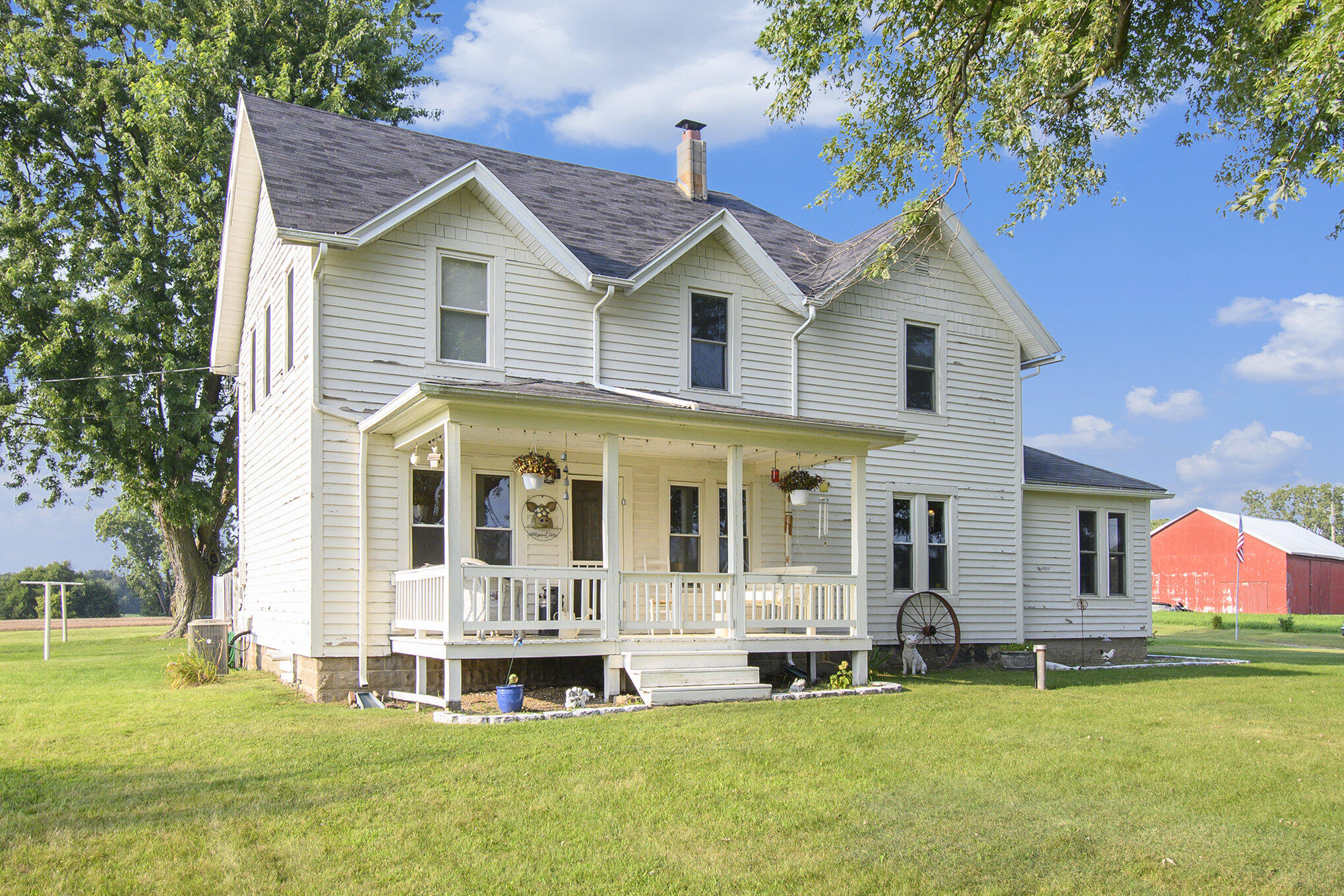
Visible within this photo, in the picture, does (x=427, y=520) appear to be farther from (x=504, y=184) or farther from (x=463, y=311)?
(x=504, y=184)

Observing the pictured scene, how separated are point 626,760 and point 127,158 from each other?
23.9m

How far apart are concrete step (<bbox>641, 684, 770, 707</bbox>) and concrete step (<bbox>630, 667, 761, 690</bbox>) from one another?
0.24 ft

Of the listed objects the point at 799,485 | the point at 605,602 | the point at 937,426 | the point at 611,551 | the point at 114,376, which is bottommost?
the point at 605,602

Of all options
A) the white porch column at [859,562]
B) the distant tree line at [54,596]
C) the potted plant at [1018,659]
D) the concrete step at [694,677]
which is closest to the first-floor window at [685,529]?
the white porch column at [859,562]

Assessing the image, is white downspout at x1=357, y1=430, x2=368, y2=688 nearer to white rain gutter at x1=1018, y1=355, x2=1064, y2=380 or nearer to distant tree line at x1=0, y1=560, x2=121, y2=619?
white rain gutter at x1=1018, y1=355, x2=1064, y2=380

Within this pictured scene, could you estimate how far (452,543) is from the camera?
33.6 feet

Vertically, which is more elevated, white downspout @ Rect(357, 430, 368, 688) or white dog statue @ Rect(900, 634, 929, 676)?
white downspout @ Rect(357, 430, 368, 688)

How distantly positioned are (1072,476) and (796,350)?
625 cm

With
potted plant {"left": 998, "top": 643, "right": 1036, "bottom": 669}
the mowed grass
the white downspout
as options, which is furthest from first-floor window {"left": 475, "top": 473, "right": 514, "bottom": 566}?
potted plant {"left": 998, "top": 643, "right": 1036, "bottom": 669}

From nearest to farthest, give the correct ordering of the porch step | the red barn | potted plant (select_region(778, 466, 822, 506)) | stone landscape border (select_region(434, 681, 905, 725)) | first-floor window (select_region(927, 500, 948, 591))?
1. stone landscape border (select_region(434, 681, 905, 725))
2. the porch step
3. potted plant (select_region(778, 466, 822, 506))
4. first-floor window (select_region(927, 500, 948, 591))
5. the red barn

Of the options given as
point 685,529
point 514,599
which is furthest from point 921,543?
point 514,599

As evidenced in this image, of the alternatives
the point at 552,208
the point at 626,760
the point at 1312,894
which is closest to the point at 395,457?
the point at 552,208

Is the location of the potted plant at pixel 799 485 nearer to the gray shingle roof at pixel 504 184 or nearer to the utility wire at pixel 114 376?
the gray shingle roof at pixel 504 184

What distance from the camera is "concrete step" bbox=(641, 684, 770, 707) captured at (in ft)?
34.6
